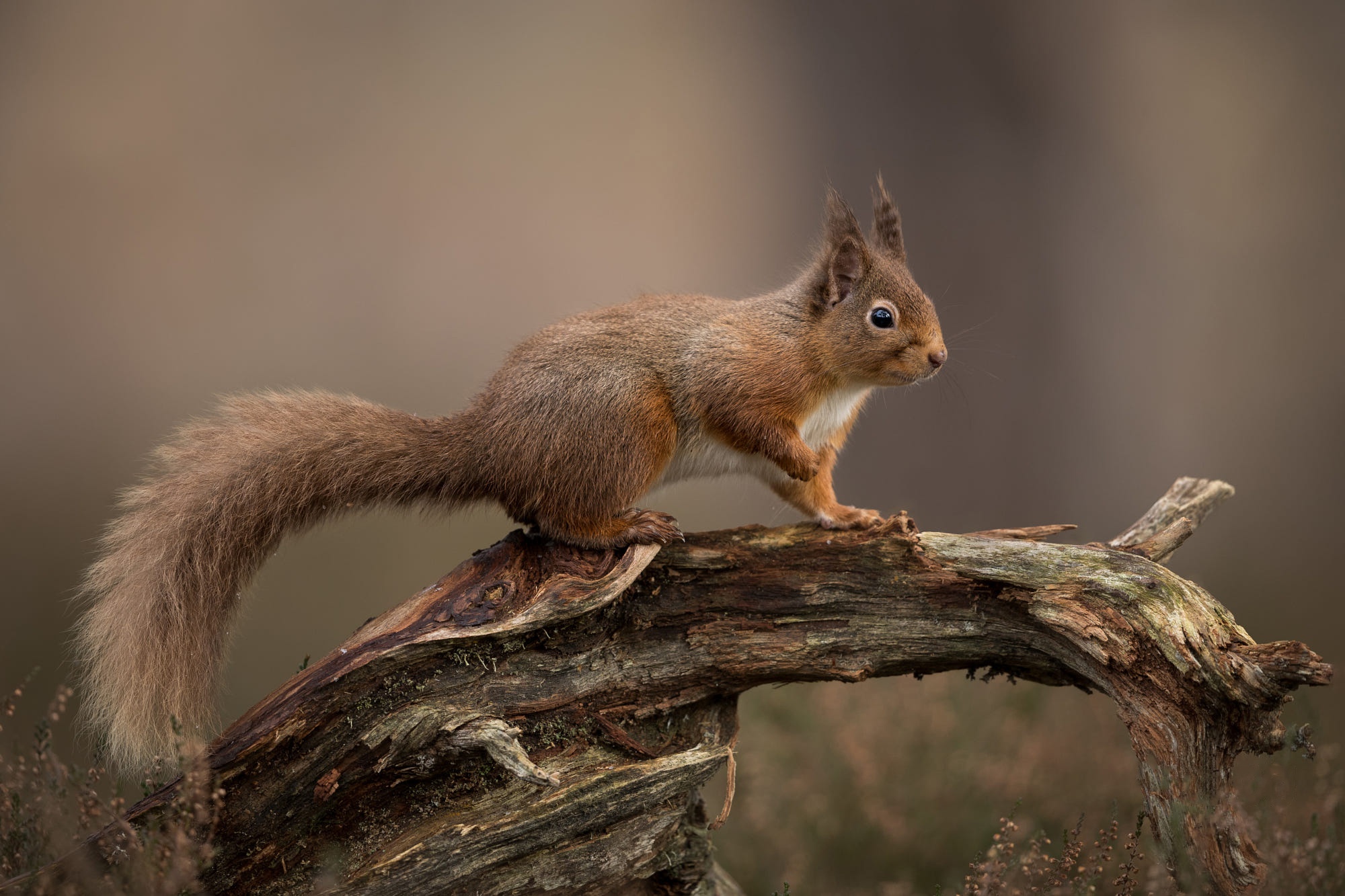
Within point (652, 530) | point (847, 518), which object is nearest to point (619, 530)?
point (652, 530)

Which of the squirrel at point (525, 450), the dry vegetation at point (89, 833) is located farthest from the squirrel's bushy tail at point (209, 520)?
the dry vegetation at point (89, 833)

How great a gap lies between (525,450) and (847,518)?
938 millimetres

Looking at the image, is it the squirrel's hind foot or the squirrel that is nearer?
the squirrel

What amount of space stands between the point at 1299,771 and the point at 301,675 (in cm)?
338

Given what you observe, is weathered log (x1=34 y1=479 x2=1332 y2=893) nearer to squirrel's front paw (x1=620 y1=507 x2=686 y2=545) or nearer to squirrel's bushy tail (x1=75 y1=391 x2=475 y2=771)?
squirrel's front paw (x1=620 y1=507 x2=686 y2=545)

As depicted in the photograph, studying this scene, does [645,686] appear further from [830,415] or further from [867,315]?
[867,315]

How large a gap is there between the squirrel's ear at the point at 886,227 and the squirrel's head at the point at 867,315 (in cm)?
14

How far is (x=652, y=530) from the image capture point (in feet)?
7.98

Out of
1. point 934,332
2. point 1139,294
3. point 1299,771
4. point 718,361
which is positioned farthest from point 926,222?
point 1299,771

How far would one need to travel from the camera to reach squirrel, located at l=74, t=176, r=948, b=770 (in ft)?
7.48

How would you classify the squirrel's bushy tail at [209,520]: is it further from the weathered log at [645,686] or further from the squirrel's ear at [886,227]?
the squirrel's ear at [886,227]

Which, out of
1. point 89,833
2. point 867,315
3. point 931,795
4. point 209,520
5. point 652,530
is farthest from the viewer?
point 931,795

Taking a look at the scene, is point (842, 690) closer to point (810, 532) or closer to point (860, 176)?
point (810, 532)

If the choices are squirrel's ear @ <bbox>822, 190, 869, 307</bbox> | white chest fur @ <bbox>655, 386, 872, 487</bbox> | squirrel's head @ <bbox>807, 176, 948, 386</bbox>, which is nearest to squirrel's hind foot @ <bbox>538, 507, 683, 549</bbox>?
white chest fur @ <bbox>655, 386, 872, 487</bbox>
